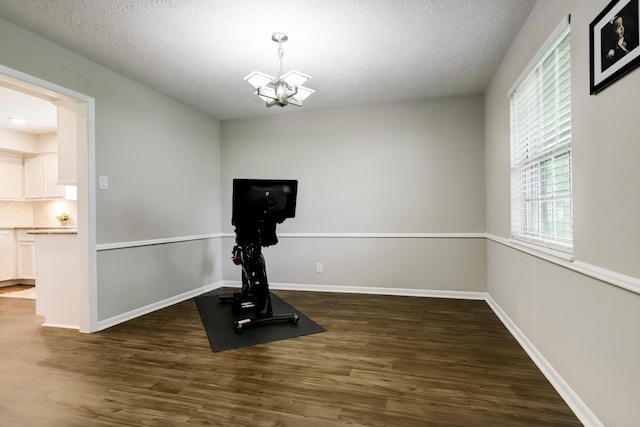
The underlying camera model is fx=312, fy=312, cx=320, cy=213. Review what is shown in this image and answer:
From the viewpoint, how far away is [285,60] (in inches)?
110

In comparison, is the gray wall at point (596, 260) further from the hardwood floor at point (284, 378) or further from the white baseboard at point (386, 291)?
the white baseboard at point (386, 291)

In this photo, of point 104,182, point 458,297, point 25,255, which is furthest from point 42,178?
point 458,297

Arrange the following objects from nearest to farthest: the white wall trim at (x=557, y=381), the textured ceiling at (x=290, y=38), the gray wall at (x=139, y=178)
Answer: the white wall trim at (x=557, y=381) → the textured ceiling at (x=290, y=38) → the gray wall at (x=139, y=178)

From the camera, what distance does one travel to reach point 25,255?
16.0 feet

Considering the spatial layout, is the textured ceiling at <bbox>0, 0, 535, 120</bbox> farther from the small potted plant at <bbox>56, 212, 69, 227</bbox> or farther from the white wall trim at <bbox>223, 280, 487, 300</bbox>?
the small potted plant at <bbox>56, 212, 69, 227</bbox>

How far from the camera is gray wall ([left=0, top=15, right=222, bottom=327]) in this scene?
260cm

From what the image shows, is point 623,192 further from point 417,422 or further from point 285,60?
point 285,60

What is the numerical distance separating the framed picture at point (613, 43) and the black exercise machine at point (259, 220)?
2.15 meters

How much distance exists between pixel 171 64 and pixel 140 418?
275cm

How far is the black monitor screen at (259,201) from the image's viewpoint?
8.96 feet


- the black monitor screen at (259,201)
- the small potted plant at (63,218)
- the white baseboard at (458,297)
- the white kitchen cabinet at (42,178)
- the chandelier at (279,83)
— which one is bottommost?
the white baseboard at (458,297)

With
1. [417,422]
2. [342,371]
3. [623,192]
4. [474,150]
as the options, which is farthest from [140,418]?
[474,150]

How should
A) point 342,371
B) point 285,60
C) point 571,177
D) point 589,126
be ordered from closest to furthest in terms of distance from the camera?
point 589,126 < point 571,177 < point 342,371 < point 285,60

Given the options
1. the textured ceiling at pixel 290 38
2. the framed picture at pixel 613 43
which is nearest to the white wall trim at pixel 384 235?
the textured ceiling at pixel 290 38
